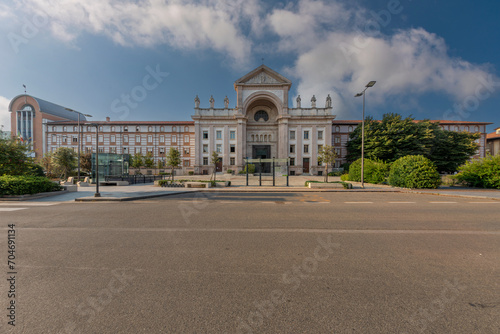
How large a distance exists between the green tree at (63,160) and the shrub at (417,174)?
40318 mm

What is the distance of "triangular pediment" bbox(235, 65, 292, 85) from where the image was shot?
4334 cm

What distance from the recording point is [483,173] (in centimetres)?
1692

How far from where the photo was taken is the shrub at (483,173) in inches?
643

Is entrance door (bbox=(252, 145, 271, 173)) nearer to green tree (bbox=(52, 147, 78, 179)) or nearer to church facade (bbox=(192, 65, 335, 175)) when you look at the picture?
church facade (bbox=(192, 65, 335, 175))

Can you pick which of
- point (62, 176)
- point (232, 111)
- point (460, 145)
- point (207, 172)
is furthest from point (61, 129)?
point (460, 145)

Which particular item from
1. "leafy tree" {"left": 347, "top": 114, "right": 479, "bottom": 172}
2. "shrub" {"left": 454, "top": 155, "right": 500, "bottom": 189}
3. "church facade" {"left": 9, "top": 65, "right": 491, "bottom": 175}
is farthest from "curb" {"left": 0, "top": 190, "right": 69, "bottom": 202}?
"leafy tree" {"left": 347, "top": 114, "right": 479, "bottom": 172}

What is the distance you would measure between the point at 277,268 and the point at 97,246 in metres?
4.28

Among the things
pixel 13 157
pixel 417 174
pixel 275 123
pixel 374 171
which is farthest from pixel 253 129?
pixel 13 157

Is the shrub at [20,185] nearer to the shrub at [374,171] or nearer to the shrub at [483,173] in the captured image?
the shrub at [374,171]

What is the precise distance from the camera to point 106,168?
909 inches

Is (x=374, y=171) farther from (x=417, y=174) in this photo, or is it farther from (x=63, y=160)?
(x=63, y=160)

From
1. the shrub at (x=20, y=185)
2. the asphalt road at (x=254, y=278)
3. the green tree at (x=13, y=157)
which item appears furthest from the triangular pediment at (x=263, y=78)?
the asphalt road at (x=254, y=278)

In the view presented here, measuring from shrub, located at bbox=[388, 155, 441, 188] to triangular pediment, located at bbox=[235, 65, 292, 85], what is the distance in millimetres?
32795

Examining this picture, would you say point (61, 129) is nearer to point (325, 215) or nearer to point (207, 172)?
point (207, 172)
